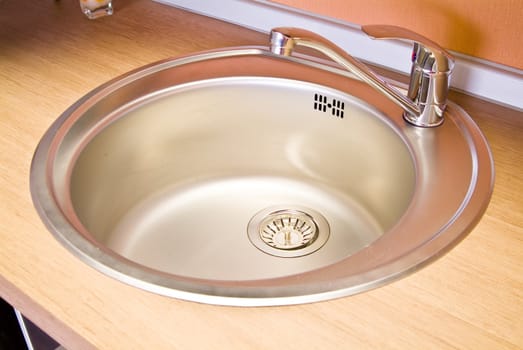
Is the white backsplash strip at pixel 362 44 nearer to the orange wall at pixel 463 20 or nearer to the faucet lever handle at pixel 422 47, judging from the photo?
the orange wall at pixel 463 20

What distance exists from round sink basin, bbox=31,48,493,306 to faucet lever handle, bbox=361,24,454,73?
0.34 feet

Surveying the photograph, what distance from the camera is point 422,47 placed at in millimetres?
898

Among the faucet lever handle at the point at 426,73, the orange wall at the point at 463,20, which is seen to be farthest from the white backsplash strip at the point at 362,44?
the faucet lever handle at the point at 426,73

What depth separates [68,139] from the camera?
970 millimetres

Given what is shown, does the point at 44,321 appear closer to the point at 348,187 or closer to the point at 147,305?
the point at 147,305

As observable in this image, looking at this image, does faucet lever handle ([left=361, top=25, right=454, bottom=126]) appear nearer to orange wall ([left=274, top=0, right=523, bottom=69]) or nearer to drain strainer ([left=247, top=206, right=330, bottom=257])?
orange wall ([left=274, top=0, right=523, bottom=69])

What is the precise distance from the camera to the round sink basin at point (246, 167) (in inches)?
36.2

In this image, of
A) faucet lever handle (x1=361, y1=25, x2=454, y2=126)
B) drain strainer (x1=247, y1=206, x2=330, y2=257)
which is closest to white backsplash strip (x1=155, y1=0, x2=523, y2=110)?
faucet lever handle (x1=361, y1=25, x2=454, y2=126)

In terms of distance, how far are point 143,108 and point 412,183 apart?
47 centimetres

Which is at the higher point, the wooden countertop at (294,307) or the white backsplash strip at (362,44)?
the white backsplash strip at (362,44)

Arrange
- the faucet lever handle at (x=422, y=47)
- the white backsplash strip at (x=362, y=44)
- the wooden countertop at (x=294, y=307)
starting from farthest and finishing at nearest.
A: the white backsplash strip at (x=362, y=44), the faucet lever handle at (x=422, y=47), the wooden countertop at (x=294, y=307)

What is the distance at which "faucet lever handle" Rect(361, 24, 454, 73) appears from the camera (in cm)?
88

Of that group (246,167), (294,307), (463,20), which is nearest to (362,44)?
(463,20)

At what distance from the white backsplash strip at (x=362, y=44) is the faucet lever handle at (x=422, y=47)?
15 centimetres
